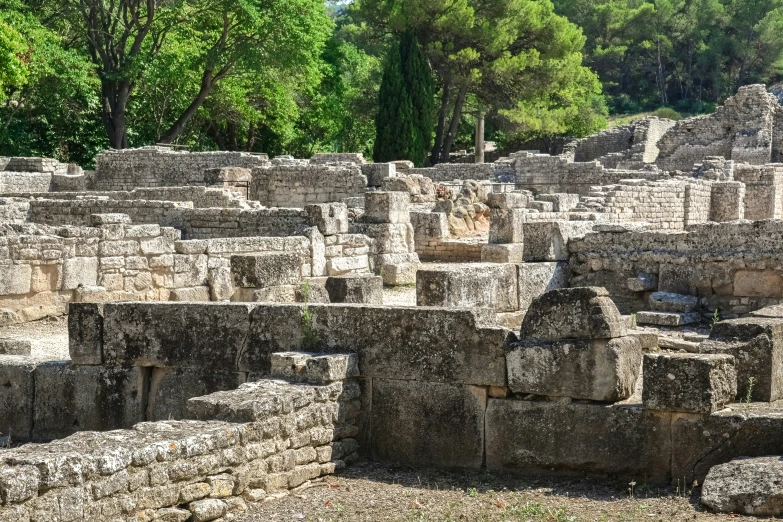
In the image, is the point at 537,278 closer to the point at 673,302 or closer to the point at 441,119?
the point at 673,302

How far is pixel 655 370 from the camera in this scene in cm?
748

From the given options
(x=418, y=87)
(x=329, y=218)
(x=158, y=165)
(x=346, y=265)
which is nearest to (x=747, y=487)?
(x=346, y=265)

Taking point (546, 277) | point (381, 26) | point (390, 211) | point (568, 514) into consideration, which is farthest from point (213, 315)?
point (381, 26)

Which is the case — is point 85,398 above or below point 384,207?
below

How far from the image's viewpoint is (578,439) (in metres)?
7.79

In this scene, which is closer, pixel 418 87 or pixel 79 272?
pixel 79 272

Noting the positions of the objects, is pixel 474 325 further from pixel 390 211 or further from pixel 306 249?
pixel 390 211

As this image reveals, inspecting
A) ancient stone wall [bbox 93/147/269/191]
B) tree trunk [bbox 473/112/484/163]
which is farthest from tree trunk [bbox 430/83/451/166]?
ancient stone wall [bbox 93/147/269/191]

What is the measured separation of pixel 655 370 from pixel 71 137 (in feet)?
118

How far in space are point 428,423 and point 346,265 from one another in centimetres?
817

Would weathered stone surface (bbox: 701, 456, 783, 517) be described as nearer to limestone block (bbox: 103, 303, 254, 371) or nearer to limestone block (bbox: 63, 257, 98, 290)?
limestone block (bbox: 103, 303, 254, 371)

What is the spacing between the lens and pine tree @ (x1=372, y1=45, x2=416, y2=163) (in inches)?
1549

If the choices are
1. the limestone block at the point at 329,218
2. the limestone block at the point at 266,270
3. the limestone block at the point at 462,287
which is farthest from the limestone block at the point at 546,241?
the limestone block at the point at 329,218

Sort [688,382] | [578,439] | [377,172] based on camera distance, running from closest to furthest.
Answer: [688,382], [578,439], [377,172]
